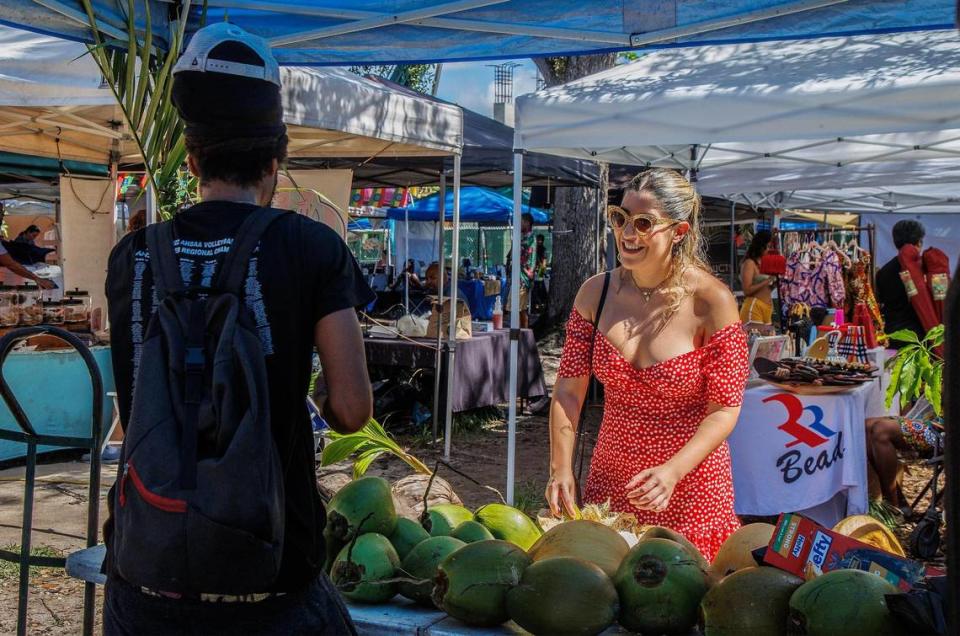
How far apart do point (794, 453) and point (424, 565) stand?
4068mm

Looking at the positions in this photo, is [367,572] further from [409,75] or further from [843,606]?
[409,75]

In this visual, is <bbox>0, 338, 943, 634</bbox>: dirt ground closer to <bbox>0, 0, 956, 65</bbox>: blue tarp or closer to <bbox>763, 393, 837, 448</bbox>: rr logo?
<bbox>763, 393, 837, 448</bbox>: rr logo

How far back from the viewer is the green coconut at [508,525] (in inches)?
78.7

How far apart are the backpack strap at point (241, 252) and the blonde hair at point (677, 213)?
5.43 feet

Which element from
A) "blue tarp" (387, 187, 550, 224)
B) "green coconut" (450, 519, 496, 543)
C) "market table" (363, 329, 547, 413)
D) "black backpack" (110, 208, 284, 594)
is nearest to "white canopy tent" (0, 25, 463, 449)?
"market table" (363, 329, 547, 413)

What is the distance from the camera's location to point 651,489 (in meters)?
2.57

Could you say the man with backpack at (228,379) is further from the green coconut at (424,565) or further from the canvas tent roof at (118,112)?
the canvas tent roof at (118,112)

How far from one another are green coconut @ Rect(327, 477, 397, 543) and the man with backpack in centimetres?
31

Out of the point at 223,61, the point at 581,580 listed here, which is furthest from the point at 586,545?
the point at 223,61

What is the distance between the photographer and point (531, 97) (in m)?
5.51

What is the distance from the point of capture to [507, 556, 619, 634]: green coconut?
5.07 feet

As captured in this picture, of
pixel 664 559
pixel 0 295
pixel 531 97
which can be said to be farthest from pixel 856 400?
pixel 0 295

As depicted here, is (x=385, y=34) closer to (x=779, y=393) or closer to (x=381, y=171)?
(x=779, y=393)

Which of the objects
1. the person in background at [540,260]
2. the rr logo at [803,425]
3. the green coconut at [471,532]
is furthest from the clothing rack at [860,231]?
the green coconut at [471,532]
